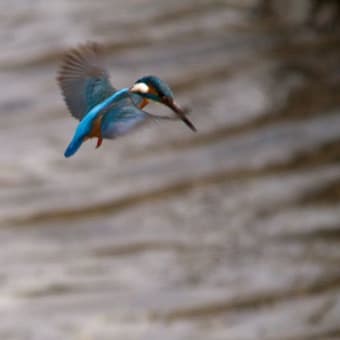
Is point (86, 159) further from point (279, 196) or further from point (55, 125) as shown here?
point (279, 196)

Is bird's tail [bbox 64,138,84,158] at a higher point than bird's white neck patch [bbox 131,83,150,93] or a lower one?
lower

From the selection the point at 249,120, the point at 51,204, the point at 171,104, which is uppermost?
the point at 249,120

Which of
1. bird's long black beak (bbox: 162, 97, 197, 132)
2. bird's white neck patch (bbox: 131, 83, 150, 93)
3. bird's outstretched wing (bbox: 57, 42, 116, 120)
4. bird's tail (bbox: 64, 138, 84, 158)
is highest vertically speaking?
bird's outstretched wing (bbox: 57, 42, 116, 120)

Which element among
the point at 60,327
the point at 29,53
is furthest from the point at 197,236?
the point at 29,53
